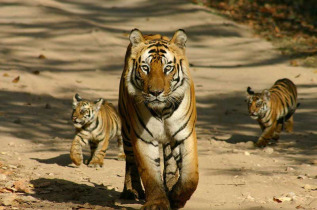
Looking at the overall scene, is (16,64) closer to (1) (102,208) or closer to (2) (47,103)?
(2) (47,103)

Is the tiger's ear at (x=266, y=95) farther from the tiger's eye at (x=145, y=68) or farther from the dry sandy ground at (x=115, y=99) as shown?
the tiger's eye at (x=145, y=68)

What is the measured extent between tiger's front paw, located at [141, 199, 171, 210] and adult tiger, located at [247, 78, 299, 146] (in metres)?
4.23

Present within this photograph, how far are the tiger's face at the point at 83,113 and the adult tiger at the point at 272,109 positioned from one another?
97.6 inches

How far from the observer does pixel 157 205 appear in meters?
5.26

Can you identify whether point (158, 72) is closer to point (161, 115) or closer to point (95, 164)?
point (161, 115)

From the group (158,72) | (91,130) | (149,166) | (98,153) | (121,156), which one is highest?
(158,72)

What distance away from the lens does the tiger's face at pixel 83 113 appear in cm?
811

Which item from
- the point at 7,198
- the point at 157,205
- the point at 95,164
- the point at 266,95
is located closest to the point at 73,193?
the point at 7,198

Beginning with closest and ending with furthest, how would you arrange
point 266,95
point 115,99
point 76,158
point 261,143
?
1. point 76,158
2. point 261,143
3. point 266,95
4. point 115,99

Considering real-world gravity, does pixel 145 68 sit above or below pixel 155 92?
above

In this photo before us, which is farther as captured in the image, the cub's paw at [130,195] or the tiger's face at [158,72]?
the cub's paw at [130,195]

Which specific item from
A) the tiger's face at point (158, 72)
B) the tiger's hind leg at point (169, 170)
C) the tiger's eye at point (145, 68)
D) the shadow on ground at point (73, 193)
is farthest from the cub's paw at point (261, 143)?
the tiger's eye at point (145, 68)

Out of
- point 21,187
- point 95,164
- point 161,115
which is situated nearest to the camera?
point 161,115

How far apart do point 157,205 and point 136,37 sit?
1.41 m
